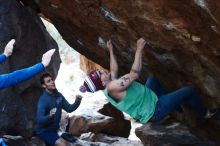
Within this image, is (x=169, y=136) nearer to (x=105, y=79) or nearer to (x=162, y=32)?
(x=162, y=32)

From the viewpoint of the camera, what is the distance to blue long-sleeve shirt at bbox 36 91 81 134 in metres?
7.16

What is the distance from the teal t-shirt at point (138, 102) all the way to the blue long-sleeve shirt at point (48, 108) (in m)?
1.40

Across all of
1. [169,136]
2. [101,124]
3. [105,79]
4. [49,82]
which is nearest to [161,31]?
[105,79]

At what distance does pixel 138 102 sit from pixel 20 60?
4.16 m

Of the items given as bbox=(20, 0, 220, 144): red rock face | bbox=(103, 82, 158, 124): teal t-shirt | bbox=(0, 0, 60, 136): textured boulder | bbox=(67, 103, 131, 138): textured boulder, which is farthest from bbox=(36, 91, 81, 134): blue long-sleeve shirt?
bbox=(67, 103, 131, 138): textured boulder

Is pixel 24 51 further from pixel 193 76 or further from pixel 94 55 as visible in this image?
pixel 193 76

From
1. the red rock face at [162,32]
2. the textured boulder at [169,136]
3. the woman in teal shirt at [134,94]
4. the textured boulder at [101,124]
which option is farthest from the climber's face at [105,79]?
the textured boulder at [101,124]

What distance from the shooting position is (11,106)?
8977 mm

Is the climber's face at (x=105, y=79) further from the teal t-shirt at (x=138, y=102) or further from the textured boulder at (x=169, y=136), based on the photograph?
the textured boulder at (x=169, y=136)

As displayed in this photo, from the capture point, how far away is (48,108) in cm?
722

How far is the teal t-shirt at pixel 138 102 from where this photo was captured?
20.2ft

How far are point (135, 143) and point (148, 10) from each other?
503 centimetres

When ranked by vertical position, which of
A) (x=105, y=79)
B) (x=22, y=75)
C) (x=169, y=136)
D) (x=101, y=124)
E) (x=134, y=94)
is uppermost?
(x=22, y=75)

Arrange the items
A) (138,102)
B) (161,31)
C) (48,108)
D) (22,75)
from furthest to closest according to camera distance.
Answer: (48,108), (161,31), (138,102), (22,75)
